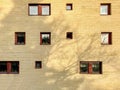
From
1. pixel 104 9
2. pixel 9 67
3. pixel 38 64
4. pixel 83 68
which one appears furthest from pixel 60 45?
pixel 104 9

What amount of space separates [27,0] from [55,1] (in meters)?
1.70

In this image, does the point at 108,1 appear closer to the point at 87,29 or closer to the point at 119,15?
the point at 119,15

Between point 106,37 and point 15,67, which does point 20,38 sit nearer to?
point 15,67

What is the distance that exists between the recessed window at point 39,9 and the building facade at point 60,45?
61 millimetres

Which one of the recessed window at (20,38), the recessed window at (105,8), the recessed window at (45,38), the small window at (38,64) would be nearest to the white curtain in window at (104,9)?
the recessed window at (105,8)

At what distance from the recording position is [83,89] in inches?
543

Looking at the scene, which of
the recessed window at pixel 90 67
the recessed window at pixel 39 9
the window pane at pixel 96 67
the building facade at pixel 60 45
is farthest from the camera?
the recessed window at pixel 39 9

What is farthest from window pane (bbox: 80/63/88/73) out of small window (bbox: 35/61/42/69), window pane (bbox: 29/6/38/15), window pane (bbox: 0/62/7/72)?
window pane (bbox: 0/62/7/72)

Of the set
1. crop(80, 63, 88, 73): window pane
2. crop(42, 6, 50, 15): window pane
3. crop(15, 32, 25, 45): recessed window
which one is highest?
crop(42, 6, 50, 15): window pane

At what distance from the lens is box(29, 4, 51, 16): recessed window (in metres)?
14.2

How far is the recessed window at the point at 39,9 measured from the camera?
14209 mm

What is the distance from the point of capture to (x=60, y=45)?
13.9 metres

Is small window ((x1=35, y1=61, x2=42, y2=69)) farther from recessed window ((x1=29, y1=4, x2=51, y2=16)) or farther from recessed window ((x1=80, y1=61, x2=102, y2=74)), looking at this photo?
recessed window ((x1=29, y1=4, x2=51, y2=16))

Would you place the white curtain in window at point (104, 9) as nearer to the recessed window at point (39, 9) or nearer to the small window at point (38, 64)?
the recessed window at point (39, 9)
